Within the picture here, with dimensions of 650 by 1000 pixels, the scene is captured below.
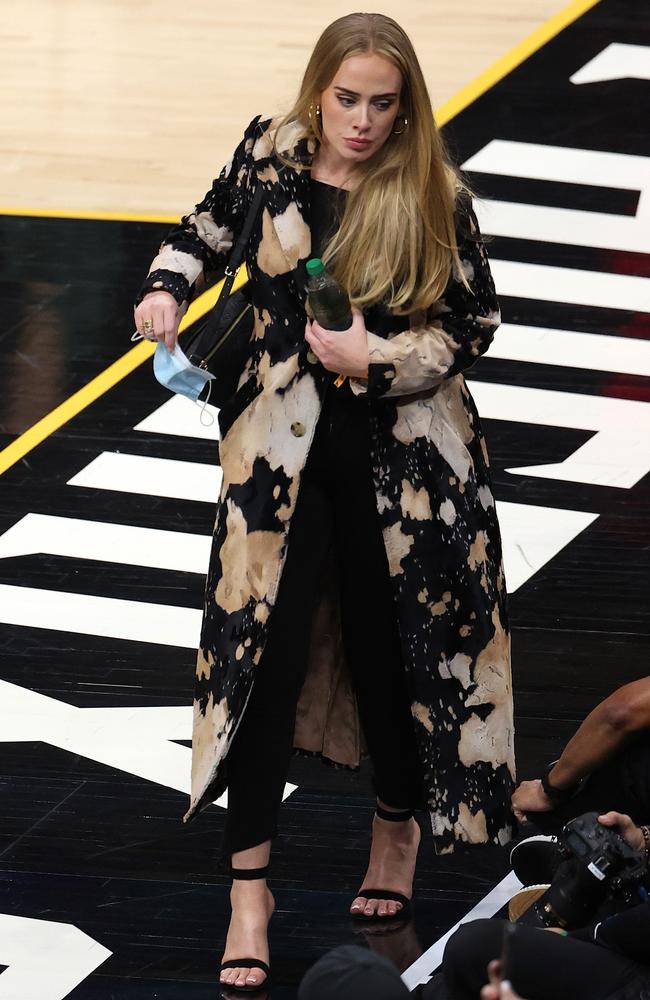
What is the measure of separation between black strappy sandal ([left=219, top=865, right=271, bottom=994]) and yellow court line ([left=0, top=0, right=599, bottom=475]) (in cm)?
248

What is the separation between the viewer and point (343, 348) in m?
3.47

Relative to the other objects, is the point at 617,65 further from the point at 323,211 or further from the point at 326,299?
the point at 326,299

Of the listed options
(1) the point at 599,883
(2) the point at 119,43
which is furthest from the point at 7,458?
(2) the point at 119,43

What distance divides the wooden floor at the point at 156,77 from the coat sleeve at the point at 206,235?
4.27 meters

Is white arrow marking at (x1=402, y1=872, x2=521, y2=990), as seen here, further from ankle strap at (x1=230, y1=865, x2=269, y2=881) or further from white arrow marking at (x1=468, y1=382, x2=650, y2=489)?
white arrow marking at (x1=468, y1=382, x2=650, y2=489)

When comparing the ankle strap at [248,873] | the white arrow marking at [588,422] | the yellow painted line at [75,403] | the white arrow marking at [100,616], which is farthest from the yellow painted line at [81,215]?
the ankle strap at [248,873]

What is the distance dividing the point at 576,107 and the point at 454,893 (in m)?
5.45

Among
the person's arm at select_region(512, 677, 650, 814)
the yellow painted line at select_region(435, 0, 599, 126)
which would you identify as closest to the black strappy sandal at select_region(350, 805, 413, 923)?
the person's arm at select_region(512, 677, 650, 814)

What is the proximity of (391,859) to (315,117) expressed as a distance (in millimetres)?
1456

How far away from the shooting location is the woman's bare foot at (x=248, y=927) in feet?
12.1

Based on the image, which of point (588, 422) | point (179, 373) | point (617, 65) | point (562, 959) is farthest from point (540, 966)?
point (617, 65)

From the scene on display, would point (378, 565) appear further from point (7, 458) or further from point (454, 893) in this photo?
point (7, 458)

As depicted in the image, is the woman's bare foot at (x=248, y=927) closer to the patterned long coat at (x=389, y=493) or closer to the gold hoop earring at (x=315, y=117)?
the patterned long coat at (x=389, y=493)

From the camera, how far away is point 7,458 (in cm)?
600
